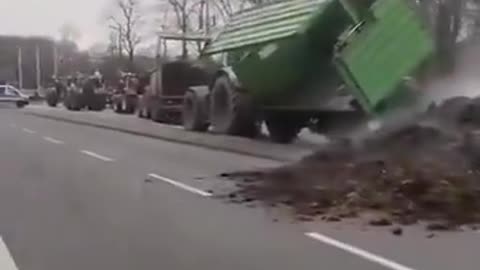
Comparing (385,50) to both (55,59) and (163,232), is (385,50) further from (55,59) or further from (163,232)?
(55,59)

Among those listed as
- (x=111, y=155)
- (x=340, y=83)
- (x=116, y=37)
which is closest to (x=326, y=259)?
(x=340, y=83)

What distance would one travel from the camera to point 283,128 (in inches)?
921

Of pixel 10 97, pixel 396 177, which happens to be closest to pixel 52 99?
pixel 10 97

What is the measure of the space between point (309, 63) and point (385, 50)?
11.4 feet

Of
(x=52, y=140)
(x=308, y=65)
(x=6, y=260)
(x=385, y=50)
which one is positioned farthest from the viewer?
(x=52, y=140)

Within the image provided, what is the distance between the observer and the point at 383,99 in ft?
55.9

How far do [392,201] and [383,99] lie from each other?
6.23m

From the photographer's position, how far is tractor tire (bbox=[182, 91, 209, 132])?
2700 centimetres

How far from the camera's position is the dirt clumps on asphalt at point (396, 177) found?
418 inches

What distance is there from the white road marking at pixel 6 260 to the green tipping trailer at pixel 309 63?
9321mm

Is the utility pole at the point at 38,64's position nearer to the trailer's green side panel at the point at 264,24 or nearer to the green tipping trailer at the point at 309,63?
the green tipping trailer at the point at 309,63

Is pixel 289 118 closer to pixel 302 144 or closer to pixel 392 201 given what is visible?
pixel 302 144

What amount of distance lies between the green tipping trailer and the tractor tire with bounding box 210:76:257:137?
23 millimetres

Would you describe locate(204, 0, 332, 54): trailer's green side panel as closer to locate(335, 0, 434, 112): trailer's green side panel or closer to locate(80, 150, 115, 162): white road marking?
locate(335, 0, 434, 112): trailer's green side panel
